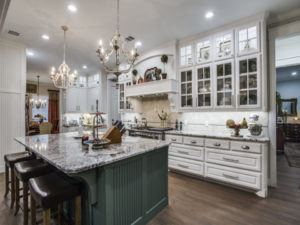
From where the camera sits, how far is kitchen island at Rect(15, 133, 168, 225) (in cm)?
163

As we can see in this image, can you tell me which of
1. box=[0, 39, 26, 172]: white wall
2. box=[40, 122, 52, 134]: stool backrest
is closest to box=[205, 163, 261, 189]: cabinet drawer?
box=[0, 39, 26, 172]: white wall

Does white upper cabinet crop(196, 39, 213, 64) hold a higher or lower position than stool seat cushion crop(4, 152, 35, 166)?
higher

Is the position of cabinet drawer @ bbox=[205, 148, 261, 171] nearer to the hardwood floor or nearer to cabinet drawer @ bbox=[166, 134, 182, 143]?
the hardwood floor

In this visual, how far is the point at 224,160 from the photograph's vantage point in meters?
3.24

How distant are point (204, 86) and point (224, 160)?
5.17 ft

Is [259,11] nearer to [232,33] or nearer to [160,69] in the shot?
[232,33]

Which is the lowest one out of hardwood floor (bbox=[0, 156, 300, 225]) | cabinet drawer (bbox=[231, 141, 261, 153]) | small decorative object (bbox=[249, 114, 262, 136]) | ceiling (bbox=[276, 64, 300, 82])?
hardwood floor (bbox=[0, 156, 300, 225])

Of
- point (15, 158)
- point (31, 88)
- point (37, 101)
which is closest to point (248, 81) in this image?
point (15, 158)

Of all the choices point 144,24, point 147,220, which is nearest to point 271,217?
point 147,220

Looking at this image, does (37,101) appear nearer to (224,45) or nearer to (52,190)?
(52,190)

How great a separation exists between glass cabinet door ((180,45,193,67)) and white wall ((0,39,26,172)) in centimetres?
397

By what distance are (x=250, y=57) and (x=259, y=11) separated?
2.51 ft

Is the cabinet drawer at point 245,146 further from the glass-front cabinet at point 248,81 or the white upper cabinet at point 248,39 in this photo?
the white upper cabinet at point 248,39

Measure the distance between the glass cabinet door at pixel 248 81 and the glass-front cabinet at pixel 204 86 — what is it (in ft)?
1.97
